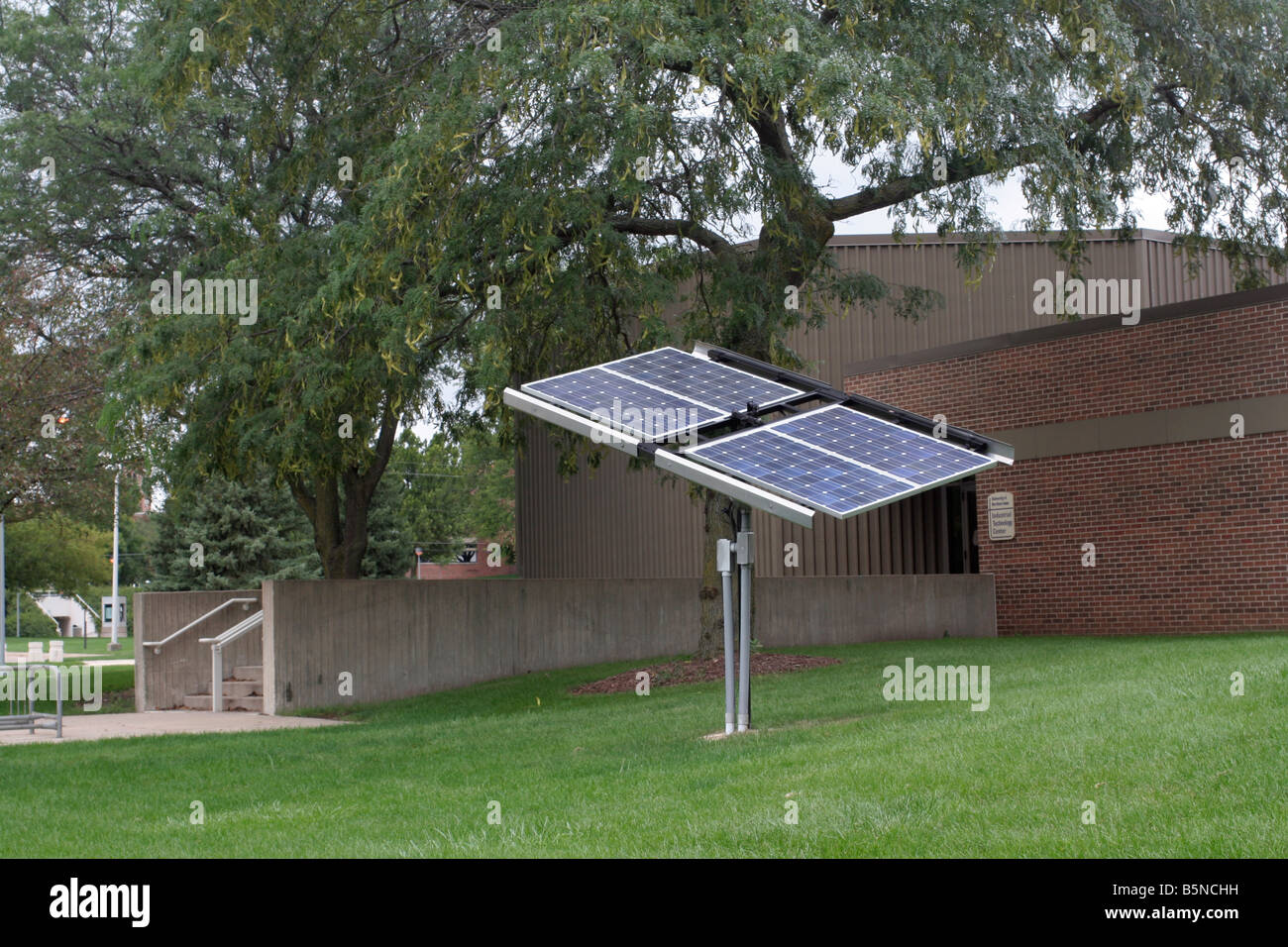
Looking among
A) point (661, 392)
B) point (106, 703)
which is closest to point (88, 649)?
point (106, 703)

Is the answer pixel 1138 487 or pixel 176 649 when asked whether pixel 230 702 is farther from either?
pixel 1138 487

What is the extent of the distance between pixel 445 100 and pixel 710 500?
5.60 m

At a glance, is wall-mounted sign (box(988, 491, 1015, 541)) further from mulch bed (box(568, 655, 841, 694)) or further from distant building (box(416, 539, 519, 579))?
distant building (box(416, 539, 519, 579))

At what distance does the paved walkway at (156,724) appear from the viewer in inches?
592

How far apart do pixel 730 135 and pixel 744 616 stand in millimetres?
7125

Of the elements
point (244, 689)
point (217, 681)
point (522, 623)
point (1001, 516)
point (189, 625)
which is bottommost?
point (244, 689)

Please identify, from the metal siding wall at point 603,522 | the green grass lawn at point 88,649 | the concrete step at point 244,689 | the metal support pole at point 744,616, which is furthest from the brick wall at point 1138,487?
the green grass lawn at point 88,649

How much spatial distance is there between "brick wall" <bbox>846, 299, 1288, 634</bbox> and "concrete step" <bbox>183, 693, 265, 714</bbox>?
12.0m

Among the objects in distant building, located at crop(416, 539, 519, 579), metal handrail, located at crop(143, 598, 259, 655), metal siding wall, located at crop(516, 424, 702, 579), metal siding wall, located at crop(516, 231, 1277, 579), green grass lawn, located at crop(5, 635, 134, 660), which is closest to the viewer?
metal handrail, located at crop(143, 598, 259, 655)

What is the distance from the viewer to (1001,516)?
22500 millimetres

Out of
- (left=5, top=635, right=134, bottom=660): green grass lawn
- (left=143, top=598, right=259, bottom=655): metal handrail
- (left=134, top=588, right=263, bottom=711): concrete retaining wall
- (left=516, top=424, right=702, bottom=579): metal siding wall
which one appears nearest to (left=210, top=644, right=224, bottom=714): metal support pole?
(left=143, top=598, right=259, bottom=655): metal handrail

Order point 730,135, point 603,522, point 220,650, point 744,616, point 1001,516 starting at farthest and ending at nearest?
point 603,522 → point 1001,516 → point 220,650 → point 730,135 → point 744,616

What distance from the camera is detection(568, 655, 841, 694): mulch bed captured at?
17.0 meters
